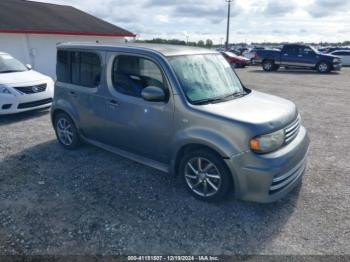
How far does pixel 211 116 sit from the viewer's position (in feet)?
10.9

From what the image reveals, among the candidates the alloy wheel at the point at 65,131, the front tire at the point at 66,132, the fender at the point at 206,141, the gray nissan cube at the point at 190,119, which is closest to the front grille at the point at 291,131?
the gray nissan cube at the point at 190,119

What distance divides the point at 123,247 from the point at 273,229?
162 cm

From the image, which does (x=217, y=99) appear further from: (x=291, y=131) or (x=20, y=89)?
(x=20, y=89)

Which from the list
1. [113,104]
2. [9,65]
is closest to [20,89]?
[9,65]

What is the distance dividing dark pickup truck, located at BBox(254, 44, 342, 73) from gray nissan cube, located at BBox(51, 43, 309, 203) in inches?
708

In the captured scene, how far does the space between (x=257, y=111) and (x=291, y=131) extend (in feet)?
1.69

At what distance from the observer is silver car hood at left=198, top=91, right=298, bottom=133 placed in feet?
10.5

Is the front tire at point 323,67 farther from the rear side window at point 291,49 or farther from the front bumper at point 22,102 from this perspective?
the front bumper at point 22,102

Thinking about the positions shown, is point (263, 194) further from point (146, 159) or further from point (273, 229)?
point (146, 159)

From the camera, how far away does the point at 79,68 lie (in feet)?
15.7

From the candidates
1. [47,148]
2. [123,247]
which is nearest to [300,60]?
[47,148]

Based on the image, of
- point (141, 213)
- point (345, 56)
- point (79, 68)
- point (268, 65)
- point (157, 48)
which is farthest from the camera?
point (345, 56)

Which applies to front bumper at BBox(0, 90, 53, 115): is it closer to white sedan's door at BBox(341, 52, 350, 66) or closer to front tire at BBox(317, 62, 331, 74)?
front tire at BBox(317, 62, 331, 74)

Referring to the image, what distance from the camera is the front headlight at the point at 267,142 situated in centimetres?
313
